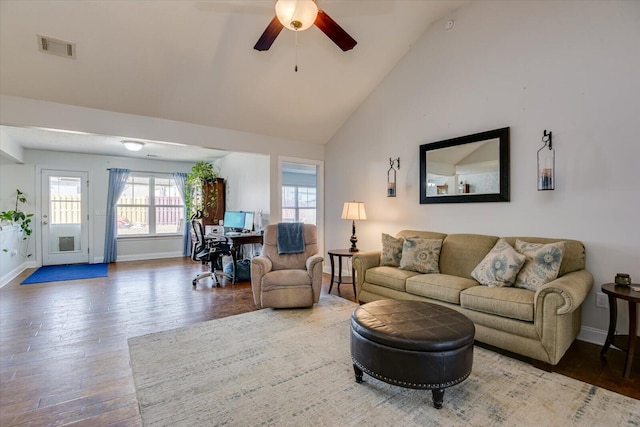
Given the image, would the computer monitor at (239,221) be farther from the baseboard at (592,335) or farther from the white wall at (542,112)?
the baseboard at (592,335)

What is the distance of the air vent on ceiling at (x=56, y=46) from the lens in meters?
2.96

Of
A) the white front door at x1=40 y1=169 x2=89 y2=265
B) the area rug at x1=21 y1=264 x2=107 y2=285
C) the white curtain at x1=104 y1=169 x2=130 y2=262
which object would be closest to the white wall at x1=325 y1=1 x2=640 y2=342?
the area rug at x1=21 y1=264 x2=107 y2=285

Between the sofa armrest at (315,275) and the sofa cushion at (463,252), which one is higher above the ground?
the sofa cushion at (463,252)

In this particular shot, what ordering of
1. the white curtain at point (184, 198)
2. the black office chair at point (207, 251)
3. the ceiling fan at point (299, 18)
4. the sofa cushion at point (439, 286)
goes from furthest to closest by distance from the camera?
1. the white curtain at point (184, 198)
2. the black office chair at point (207, 251)
3. the sofa cushion at point (439, 286)
4. the ceiling fan at point (299, 18)

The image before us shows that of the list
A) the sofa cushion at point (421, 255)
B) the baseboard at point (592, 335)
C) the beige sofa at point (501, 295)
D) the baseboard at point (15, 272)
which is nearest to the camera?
the beige sofa at point (501, 295)

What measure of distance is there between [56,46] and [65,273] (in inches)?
179

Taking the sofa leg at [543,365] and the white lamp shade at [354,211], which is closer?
the sofa leg at [543,365]

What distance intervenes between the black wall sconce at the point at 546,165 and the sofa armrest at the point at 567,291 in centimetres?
92

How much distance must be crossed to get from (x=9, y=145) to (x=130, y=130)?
3.04m

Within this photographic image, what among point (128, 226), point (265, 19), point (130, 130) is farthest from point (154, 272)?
point (265, 19)

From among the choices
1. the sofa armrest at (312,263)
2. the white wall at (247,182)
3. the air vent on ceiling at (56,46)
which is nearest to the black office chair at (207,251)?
the white wall at (247,182)

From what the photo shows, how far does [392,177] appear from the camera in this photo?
4504 millimetres

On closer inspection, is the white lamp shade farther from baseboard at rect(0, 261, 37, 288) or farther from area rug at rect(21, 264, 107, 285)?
baseboard at rect(0, 261, 37, 288)

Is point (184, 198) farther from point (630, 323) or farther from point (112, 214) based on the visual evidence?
point (630, 323)
